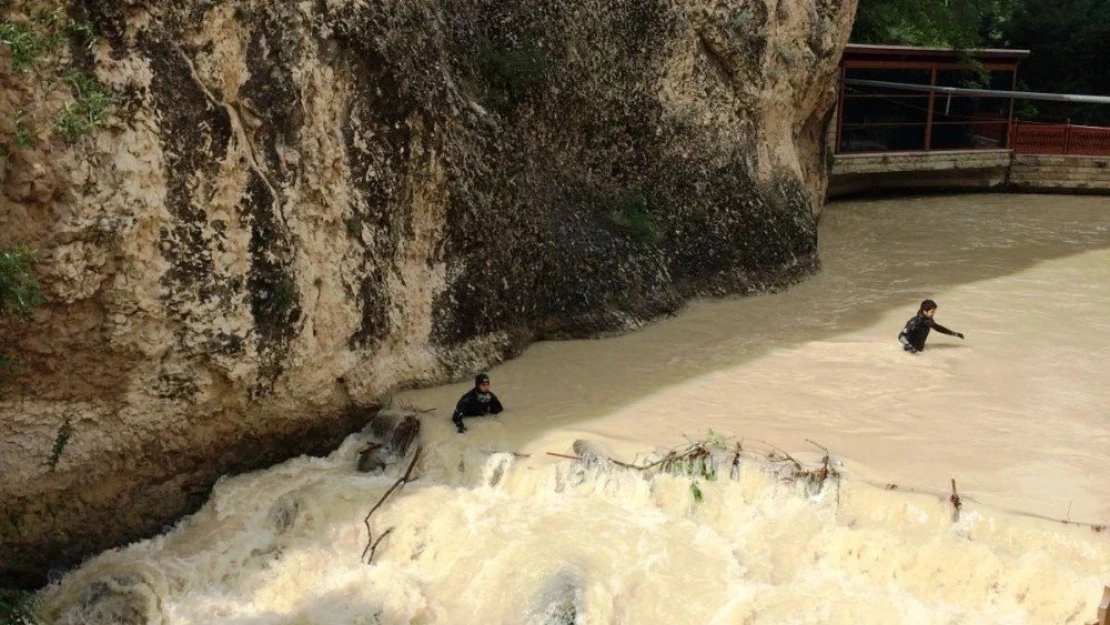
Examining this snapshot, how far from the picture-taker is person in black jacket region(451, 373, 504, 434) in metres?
8.25

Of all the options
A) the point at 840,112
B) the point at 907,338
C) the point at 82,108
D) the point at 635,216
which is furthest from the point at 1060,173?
the point at 82,108

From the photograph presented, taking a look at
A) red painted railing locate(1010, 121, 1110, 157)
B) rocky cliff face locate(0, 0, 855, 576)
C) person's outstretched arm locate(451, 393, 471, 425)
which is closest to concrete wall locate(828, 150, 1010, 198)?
red painted railing locate(1010, 121, 1110, 157)

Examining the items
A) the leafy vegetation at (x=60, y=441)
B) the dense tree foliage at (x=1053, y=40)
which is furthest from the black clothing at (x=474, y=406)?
the dense tree foliage at (x=1053, y=40)

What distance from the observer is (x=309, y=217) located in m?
8.00

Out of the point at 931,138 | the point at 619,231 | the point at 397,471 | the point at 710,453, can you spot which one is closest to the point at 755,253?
the point at 619,231

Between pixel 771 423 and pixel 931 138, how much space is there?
1505cm

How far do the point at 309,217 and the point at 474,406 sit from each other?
2.13 metres

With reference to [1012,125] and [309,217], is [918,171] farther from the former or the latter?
[309,217]

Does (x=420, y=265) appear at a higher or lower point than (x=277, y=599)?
higher

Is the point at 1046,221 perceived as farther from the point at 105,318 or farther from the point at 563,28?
the point at 105,318

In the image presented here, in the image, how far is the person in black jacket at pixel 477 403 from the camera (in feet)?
27.1

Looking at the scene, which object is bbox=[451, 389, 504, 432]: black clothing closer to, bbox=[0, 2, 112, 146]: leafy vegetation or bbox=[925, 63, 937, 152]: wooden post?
bbox=[0, 2, 112, 146]: leafy vegetation

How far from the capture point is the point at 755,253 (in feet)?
42.2

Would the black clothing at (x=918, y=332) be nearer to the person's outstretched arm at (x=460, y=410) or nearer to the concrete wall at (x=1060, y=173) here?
the person's outstretched arm at (x=460, y=410)
